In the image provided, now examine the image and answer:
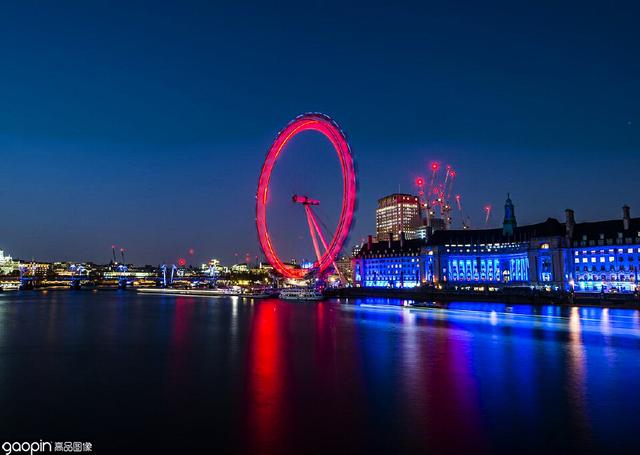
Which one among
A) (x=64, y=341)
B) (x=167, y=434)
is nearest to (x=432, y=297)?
(x=64, y=341)

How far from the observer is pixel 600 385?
947 inches

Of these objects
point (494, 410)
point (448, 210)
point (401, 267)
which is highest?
point (448, 210)

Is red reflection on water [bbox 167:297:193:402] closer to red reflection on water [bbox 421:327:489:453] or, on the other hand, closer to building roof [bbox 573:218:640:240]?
red reflection on water [bbox 421:327:489:453]

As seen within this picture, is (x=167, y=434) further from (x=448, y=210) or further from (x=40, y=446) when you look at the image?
(x=448, y=210)

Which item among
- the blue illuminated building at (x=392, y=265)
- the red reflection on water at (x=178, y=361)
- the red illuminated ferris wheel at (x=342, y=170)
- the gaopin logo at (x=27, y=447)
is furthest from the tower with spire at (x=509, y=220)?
the gaopin logo at (x=27, y=447)

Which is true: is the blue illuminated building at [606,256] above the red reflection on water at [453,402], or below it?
above

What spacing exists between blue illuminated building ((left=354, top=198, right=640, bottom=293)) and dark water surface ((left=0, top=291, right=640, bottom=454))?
200ft

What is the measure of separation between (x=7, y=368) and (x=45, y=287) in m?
188

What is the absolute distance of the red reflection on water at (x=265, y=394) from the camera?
17.0m

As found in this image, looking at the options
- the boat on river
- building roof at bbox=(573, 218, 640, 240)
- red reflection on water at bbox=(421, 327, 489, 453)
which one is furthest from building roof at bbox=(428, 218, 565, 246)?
red reflection on water at bbox=(421, 327, 489, 453)

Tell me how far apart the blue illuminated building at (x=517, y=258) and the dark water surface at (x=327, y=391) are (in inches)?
2402

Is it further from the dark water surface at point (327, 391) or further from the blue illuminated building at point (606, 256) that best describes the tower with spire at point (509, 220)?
the dark water surface at point (327, 391)

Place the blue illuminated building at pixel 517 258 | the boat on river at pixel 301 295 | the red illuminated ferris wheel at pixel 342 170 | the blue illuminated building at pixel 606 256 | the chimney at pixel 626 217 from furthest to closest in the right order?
the boat on river at pixel 301 295, the chimney at pixel 626 217, the blue illuminated building at pixel 517 258, the blue illuminated building at pixel 606 256, the red illuminated ferris wheel at pixel 342 170

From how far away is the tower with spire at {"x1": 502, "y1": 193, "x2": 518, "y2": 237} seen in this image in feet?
438
